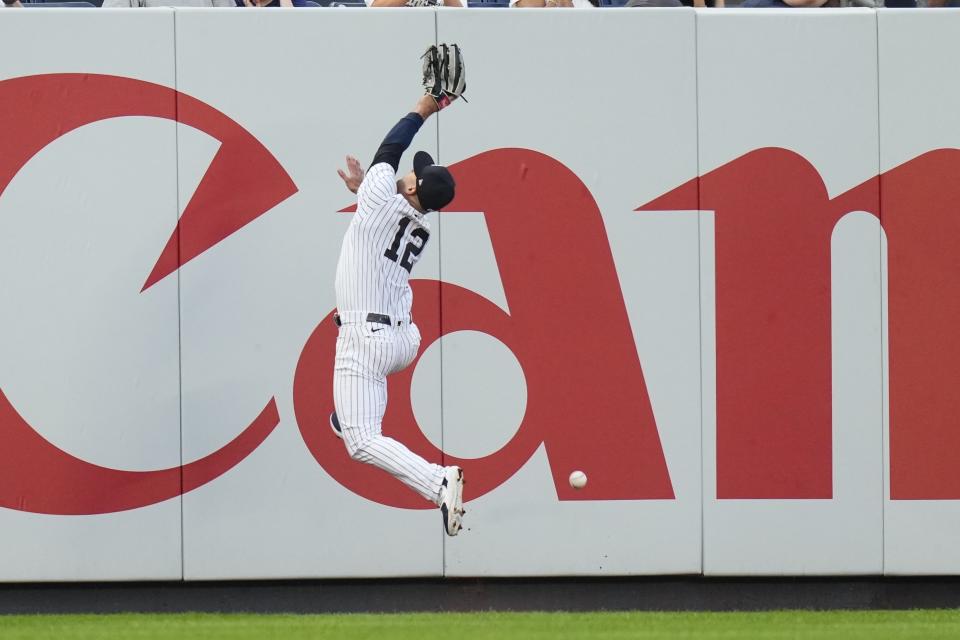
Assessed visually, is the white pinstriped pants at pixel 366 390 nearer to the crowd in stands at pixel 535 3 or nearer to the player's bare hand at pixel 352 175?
the player's bare hand at pixel 352 175

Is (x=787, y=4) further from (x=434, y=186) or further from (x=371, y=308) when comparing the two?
(x=371, y=308)

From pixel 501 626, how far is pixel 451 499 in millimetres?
809

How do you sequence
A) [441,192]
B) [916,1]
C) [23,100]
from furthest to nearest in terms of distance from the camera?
[916,1]
[23,100]
[441,192]

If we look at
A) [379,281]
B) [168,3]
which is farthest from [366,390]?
[168,3]

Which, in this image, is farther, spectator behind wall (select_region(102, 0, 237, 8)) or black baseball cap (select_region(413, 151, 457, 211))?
spectator behind wall (select_region(102, 0, 237, 8))

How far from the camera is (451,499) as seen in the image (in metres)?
5.91

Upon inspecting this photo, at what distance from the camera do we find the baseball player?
6.11 m

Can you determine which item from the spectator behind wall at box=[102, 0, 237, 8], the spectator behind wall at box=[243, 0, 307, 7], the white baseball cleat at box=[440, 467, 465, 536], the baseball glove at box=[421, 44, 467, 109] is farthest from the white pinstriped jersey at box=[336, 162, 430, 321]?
the spectator behind wall at box=[102, 0, 237, 8]

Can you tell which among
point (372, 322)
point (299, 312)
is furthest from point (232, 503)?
point (372, 322)

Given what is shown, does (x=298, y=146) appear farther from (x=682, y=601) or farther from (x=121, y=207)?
(x=682, y=601)

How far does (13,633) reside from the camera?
6148 mm

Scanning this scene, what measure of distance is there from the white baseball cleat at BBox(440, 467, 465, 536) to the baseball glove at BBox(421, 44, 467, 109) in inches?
76.7

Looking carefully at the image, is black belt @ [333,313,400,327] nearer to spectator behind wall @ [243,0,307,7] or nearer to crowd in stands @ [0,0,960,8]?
crowd in stands @ [0,0,960,8]

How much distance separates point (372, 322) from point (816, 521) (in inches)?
117
